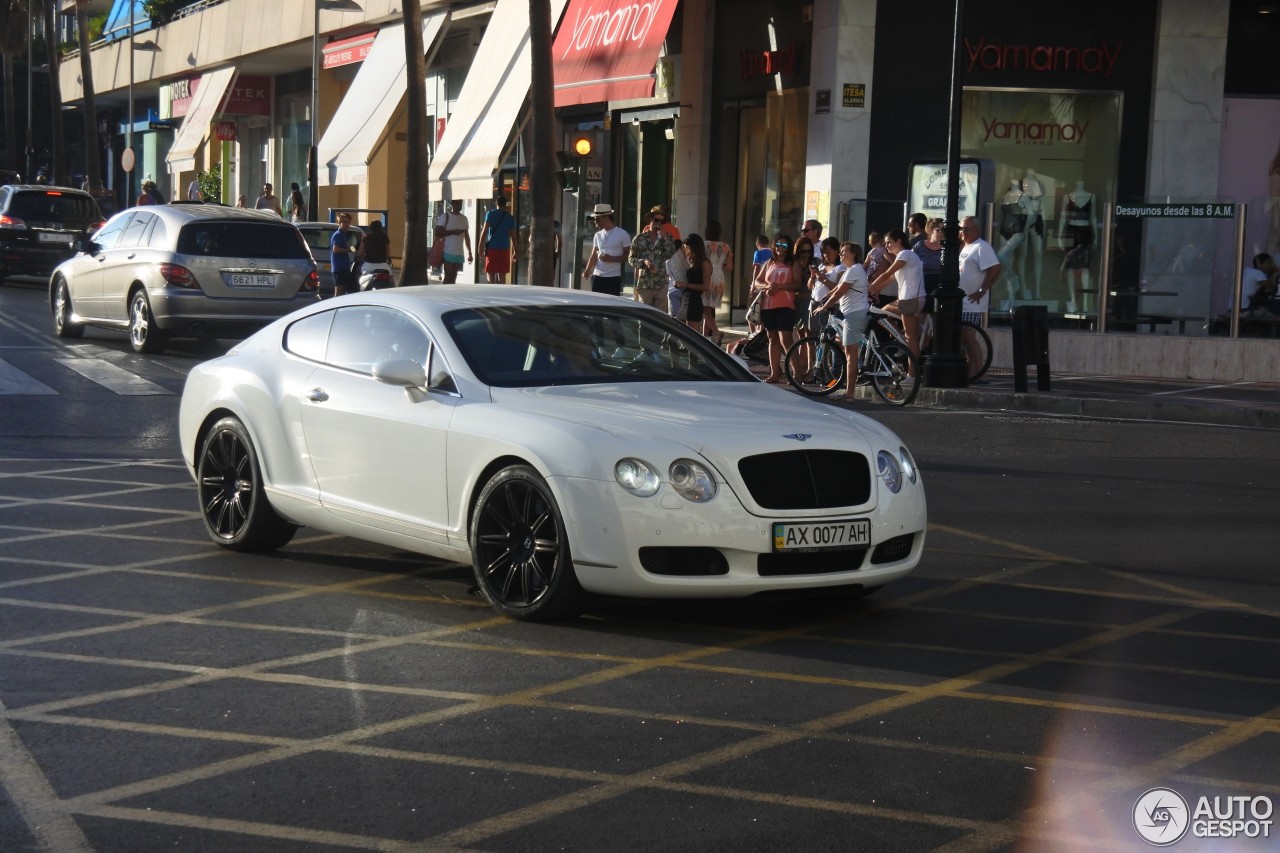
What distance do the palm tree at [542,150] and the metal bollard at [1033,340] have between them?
6.61 metres

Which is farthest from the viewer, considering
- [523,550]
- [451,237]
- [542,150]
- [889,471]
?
[451,237]

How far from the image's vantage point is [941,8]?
25.9 m

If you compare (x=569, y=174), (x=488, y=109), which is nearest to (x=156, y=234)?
(x=569, y=174)

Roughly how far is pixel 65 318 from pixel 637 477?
1730cm

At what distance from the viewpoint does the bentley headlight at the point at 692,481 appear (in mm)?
6906

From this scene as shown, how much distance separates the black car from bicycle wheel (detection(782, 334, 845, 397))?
19.4 m

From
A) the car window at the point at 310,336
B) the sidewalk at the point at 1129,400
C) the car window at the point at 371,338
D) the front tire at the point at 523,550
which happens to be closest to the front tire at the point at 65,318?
the sidewalk at the point at 1129,400

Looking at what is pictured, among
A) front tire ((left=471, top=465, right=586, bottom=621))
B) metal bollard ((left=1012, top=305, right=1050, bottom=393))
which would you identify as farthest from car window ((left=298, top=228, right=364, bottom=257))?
front tire ((left=471, top=465, right=586, bottom=621))

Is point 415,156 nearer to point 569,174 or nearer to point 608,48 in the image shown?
point 608,48

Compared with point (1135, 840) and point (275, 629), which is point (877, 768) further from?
point (275, 629)

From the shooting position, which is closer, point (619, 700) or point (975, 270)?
point (619, 700)

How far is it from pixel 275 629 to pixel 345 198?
4442 cm

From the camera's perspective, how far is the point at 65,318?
891 inches

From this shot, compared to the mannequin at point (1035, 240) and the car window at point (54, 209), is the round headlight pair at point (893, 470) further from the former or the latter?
the car window at point (54, 209)
